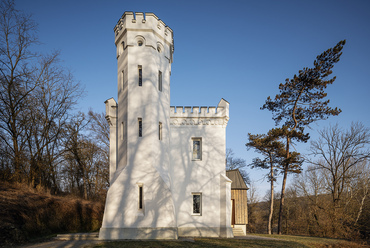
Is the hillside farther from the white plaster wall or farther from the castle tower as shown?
the white plaster wall

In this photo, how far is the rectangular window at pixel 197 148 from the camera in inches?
672

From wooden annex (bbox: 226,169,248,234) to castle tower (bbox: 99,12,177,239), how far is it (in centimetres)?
825

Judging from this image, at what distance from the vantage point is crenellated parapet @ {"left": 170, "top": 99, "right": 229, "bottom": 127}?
17.2 meters

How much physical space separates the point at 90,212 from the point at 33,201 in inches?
183

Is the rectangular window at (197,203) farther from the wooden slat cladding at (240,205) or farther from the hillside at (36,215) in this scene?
the hillside at (36,215)

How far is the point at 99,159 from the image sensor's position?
30.6 metres

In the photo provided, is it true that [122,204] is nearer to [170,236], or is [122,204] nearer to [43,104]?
[170,236]

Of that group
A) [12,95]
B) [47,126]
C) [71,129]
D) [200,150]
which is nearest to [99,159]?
[71,129]

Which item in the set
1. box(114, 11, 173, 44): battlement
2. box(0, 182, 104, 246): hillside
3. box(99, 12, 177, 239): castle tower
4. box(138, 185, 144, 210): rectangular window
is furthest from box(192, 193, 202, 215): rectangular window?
box(114, 11, 173, 44): battlement

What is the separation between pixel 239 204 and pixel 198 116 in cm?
830

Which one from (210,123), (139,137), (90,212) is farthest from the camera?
(90,212)

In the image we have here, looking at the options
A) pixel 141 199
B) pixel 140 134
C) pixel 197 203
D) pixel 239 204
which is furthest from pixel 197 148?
pixel 239 204

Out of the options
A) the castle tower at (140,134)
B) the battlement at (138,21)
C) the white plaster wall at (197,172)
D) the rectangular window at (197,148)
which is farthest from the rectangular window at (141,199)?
the battlement at (138,21)

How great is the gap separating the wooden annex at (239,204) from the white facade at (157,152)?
15.8ft
